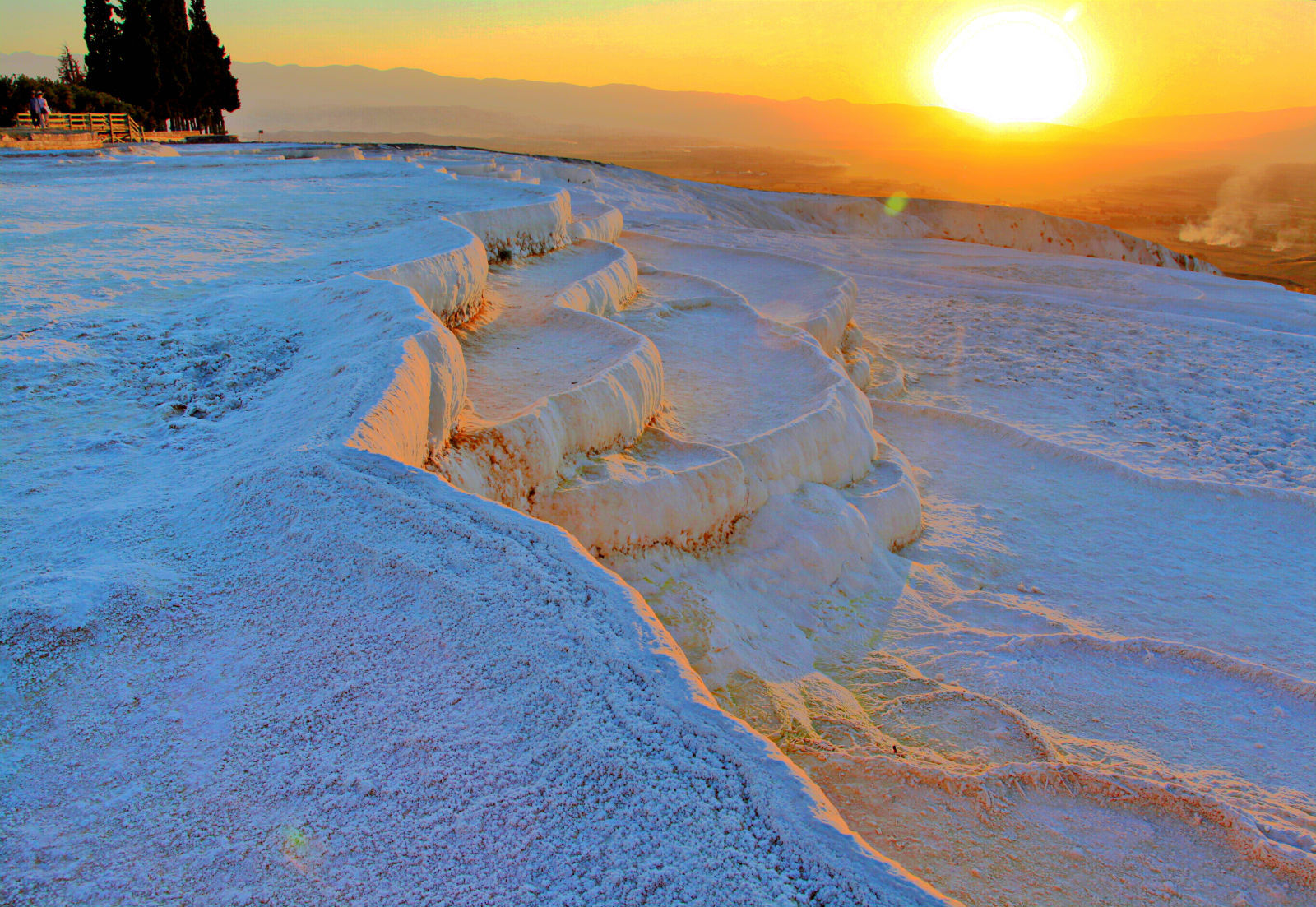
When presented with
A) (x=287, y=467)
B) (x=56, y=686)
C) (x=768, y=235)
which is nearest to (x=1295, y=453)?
(x=287, y=467)

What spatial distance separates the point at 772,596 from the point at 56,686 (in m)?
3.71

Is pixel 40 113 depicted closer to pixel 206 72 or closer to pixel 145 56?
pixel 145 56

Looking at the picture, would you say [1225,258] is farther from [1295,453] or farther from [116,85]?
[116,85]

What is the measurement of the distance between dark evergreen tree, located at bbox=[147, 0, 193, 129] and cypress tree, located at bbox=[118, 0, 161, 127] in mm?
226

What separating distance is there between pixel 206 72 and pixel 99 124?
38.3 ft

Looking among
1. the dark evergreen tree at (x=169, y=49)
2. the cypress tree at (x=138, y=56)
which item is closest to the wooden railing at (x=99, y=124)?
the cypress tree at (x=138, y=56)

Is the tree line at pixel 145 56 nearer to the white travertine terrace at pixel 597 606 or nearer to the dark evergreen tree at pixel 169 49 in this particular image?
the dark evergreen tree at pixel 169 49

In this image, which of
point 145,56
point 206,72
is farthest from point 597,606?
point 206,72

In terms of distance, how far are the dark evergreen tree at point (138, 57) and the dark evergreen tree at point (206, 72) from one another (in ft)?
10.5

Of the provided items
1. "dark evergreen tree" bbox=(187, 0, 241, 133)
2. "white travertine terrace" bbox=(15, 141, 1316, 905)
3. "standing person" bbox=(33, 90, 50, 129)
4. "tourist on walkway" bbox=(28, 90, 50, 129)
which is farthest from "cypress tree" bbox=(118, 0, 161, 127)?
"white travertine terrace" bbox=(15, 141, 1316, 905)

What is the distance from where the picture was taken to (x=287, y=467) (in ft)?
8.41

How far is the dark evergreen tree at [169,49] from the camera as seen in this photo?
2436 centimetres

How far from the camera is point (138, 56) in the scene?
2361 centimetres

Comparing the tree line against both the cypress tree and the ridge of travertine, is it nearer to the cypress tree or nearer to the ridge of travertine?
the cypress tree
